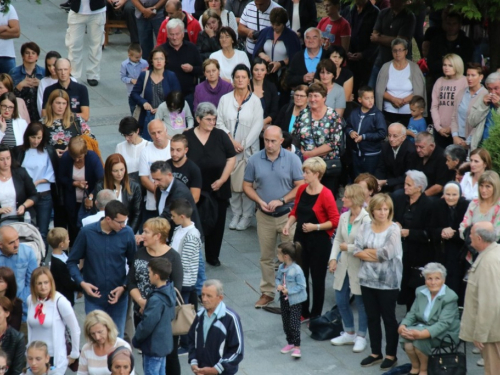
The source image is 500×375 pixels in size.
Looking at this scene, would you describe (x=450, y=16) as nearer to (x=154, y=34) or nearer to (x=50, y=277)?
(x=154, y=34)

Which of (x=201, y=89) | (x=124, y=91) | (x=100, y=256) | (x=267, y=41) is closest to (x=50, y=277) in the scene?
(x=100, y=256)

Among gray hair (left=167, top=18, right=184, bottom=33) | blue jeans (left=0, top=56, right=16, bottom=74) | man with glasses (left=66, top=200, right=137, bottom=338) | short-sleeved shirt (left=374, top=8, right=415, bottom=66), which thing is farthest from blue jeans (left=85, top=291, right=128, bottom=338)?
short-sleeved shirt (left=374, top=8, right=415, bottom=66)

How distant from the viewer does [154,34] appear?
17.8 meters

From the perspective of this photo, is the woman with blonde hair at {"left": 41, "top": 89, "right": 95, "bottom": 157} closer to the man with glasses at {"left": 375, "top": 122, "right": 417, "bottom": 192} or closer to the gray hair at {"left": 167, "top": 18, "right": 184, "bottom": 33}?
the gray hair at {"left": 167, "top": 18, "right": 184, "bottom": 33}

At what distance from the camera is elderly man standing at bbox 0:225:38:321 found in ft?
32.9

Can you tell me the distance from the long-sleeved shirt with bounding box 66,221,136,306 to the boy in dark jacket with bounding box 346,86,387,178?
13.5 ft

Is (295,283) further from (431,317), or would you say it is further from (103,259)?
(103,259)

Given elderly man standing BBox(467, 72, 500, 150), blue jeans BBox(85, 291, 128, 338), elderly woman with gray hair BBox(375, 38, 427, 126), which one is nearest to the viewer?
blue jeans BBox(85, 291, 128, 338)

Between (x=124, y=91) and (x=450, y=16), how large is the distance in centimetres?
618

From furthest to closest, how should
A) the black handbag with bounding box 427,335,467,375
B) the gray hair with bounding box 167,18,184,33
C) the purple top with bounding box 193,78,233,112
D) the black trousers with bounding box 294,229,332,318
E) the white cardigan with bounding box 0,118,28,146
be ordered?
the gray hair with bounding box 167,18,184,33, the purple top with bounding box 193,78,233,112, the white cardigan with bounding box 0,118,28,146, the black trousers with bounding box 294,229,332,318, the black handbag with bounding box 427,335,467,375

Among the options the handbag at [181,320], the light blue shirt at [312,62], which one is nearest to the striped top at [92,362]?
the handbag at [181,320]

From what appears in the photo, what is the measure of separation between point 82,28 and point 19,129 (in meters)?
4.64

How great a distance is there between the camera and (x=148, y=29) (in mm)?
17531

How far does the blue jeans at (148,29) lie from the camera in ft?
57.1
